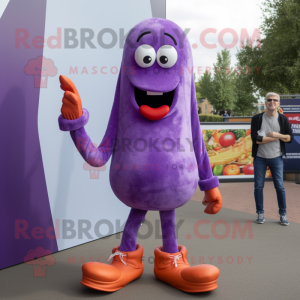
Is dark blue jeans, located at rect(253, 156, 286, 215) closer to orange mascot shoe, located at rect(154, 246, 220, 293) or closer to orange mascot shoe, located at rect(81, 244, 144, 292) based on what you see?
orange mascot shoe, located at rect(154, 246, 220, 293)

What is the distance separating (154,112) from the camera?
246 centimetres

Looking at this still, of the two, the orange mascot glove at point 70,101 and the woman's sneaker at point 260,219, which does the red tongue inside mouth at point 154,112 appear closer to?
the orange mascot glove at point 70,101

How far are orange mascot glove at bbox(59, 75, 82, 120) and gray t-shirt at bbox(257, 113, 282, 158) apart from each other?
2962 millimetres

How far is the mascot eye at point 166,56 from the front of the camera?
2.45 metres

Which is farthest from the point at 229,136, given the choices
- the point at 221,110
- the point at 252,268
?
the point at 221,110

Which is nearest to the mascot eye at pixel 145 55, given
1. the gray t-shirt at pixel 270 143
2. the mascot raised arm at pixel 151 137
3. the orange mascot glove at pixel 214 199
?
the mascot raised arm at pixel 151 137

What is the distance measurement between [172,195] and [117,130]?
2.17ft

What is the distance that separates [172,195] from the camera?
2.49 m

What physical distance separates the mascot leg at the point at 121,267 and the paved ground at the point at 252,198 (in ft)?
9.37

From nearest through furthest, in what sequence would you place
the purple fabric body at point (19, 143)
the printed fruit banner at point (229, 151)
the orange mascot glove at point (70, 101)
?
the orange mascot glove at point (70, 101), the purple fabric body at point (19, 143), the printed fruit banner at point (229, 151)

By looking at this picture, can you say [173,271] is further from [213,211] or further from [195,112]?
[195,112]

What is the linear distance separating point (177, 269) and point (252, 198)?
163 inches

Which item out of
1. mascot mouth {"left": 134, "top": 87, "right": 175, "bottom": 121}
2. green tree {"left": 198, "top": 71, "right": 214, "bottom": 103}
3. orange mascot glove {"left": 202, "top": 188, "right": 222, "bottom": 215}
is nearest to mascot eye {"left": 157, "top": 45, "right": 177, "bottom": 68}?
mascot mouth {"left": 134, "top": 87, "right": 175, "bottom": 121}

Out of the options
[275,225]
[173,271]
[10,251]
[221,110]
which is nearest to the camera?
[173,271]
